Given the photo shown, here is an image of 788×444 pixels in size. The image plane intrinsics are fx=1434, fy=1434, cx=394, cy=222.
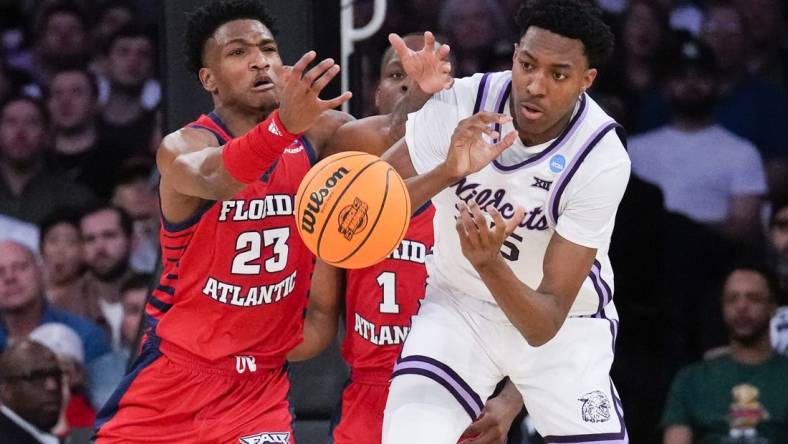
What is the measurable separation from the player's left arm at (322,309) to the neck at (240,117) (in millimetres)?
689

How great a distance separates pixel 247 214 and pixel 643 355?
3.03 meters

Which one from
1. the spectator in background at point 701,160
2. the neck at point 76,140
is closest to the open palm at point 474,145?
the spectator in background at point 701,160

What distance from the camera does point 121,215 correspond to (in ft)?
27.9

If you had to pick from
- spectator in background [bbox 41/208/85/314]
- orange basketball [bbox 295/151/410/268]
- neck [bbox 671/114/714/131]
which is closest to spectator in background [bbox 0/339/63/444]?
spectator in background [bbox 41/208/85/314]

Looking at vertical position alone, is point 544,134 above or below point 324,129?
above

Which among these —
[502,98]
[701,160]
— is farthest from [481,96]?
→ [701,160]

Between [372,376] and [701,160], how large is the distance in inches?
109

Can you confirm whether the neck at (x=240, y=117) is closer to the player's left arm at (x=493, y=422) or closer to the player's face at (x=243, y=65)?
the player's face at (x=243, y=65)

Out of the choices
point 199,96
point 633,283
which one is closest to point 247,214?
point 199,96

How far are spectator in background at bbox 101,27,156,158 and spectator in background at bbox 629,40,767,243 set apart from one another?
302 centimetres

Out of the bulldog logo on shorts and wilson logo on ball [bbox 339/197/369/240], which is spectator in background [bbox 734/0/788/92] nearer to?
the bulldog logo on shorts

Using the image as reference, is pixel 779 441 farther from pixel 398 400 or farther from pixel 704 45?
pixel 398 400

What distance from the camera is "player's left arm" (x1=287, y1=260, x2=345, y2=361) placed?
574 centimetres

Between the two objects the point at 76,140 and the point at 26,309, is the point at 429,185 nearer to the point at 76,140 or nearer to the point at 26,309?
the point at 26,309
